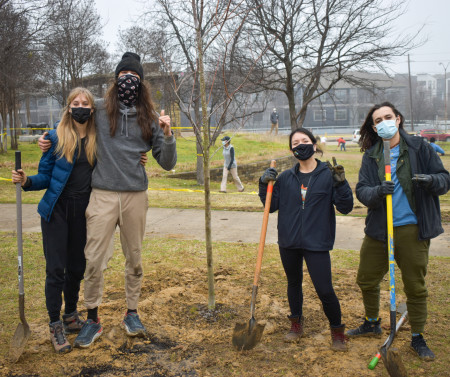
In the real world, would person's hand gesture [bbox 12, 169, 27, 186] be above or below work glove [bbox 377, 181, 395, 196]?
above

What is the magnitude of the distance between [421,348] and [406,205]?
3.39 ft

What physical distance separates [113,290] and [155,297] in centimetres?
55

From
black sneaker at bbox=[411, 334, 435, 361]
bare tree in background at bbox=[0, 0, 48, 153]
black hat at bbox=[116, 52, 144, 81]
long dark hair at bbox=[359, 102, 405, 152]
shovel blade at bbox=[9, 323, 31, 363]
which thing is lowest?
black sneaker at bbox=[411, 334, 435, 361]

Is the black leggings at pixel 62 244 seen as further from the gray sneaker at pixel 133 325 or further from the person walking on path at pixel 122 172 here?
the gray sneaker at pixel 133 325

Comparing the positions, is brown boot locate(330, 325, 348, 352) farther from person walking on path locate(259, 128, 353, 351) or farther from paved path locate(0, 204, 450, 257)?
paved path locate(0, 204, 450, 257)

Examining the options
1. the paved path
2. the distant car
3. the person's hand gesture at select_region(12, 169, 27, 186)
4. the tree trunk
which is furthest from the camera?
the distant car

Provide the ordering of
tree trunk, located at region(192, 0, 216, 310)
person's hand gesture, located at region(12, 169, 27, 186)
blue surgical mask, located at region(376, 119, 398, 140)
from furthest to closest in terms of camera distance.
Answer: tree trunk, located at region(192, 0, 216, 310)
person's hand gesture, located at region(12, 169, 27, 186)
blue surgical mask, located at region(376, 119, 398, 140)

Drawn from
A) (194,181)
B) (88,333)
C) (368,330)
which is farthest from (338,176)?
(194,181)

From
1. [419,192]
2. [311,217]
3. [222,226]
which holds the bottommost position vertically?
[222,226]

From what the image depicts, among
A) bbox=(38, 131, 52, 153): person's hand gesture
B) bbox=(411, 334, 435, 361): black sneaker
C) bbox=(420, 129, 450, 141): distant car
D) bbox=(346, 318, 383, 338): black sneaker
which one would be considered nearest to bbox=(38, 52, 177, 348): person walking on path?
bbox=(38, 131, 52, 153): person's hand gesture

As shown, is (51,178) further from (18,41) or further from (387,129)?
(18,41)

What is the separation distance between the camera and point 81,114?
3.38m

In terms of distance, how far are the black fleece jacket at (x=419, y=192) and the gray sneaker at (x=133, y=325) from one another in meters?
1.92

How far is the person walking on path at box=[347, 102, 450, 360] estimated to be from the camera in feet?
10.5
